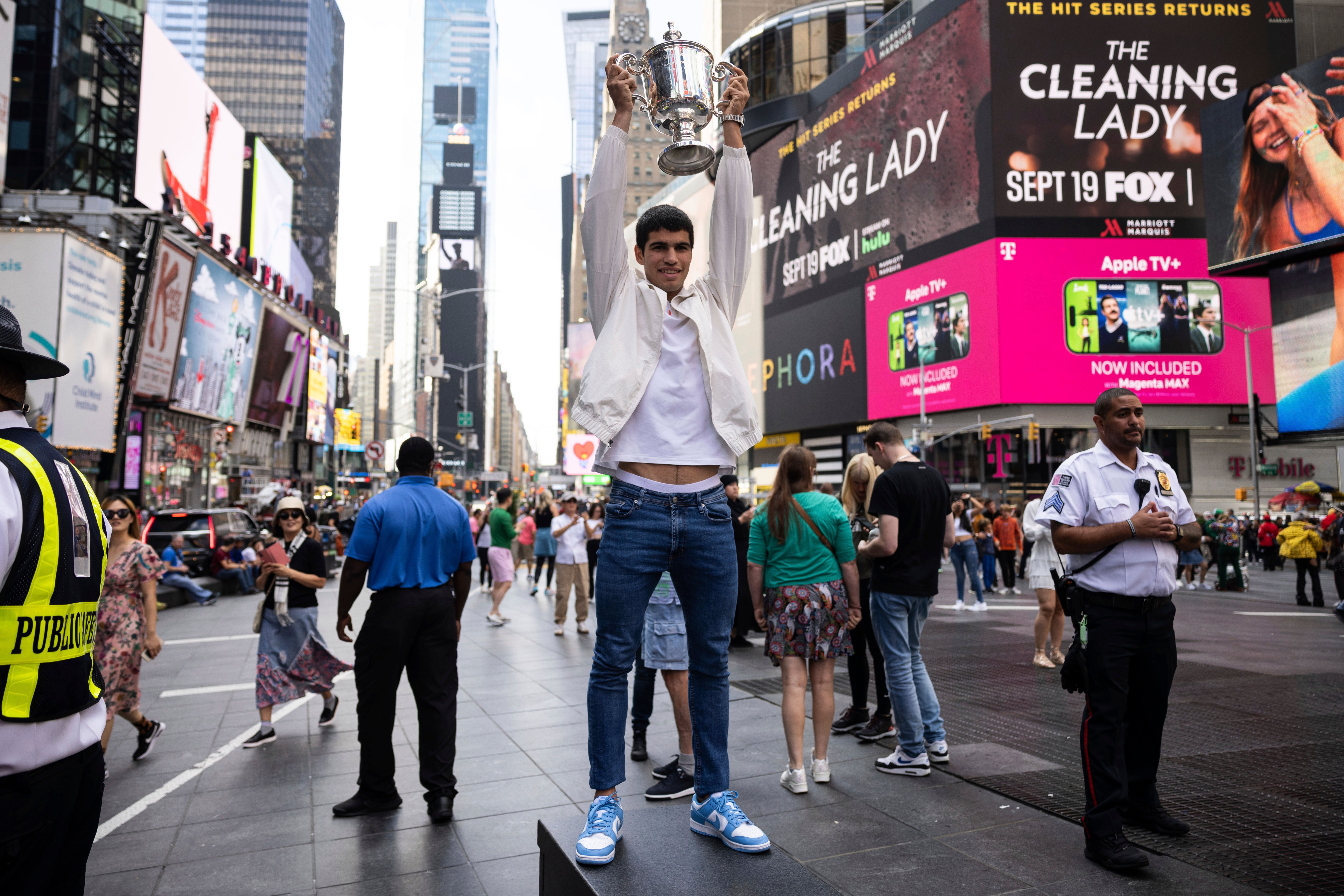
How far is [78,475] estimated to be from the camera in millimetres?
2232

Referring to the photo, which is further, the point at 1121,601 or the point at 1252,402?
the point at 1252,402

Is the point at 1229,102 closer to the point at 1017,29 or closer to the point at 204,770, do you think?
the point at 1017,29

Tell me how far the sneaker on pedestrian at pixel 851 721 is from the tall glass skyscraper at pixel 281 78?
87476mm

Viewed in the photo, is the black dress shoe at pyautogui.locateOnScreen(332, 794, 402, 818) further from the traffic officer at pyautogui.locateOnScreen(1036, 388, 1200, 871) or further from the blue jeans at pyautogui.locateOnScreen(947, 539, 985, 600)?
the blue jeans at pyautogui.locateOnScreen(947, 539, 985, 600)

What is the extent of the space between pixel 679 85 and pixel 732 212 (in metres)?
0.70

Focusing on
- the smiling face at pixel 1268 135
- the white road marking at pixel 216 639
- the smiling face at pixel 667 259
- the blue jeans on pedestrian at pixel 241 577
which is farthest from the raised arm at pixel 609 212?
the smiling face at pixel 1268 135

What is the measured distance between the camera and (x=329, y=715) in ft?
22.7

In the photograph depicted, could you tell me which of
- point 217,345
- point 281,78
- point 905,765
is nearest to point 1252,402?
point 905,765

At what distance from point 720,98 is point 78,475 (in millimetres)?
2549

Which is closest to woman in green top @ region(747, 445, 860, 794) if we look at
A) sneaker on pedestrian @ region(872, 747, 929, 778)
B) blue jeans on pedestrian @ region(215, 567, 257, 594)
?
sneaker on pedestrian @ region(872, 747, 929, 778)

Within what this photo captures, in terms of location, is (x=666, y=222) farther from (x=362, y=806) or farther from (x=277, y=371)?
(x=277, y=371)

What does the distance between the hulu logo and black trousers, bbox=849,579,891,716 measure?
3902cm

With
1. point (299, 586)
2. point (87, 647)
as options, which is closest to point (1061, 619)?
point (299, 586)

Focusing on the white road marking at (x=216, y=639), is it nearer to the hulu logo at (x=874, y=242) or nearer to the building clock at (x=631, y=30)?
the hulu logo at (x=874, y=242)
